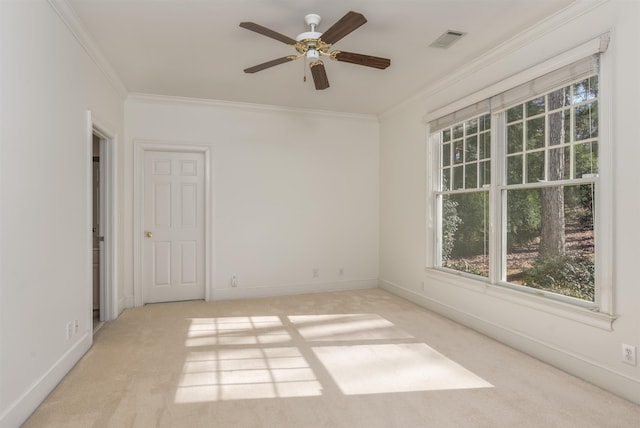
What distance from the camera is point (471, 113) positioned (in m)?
3.86

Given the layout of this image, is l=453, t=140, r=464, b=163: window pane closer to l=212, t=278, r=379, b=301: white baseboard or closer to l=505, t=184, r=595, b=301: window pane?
l=505, t=184, r=595, b=301: window pane

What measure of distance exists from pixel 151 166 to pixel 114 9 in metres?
2.40

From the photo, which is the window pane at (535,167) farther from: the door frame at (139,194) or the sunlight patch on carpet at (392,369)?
the door frame at (139,194)

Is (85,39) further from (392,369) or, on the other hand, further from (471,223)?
(471,223)

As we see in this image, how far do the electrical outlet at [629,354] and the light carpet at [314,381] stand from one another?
0.84ft

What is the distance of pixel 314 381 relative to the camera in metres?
2.69

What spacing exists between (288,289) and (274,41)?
3.38 meters

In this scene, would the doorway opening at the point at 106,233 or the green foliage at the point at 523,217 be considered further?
the doorway opening at the point at 106,233

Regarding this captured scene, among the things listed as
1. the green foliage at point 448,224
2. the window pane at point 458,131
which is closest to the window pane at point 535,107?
the window pane at point 458,131

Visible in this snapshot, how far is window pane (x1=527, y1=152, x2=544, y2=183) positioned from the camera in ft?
10.4

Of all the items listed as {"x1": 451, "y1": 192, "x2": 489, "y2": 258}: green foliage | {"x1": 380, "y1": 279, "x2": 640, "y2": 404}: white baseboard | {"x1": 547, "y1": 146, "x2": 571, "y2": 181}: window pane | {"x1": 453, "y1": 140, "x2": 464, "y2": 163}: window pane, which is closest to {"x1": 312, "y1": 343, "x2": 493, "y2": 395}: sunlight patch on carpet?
{"x1": 380, "y1": 279, "x2": 640, "y2": 404}: white baseboard

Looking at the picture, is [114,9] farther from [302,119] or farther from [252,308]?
[252,308]

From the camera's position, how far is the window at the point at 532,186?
278 cm

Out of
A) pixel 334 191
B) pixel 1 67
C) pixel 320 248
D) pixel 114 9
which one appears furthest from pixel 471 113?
pixel 1 67
